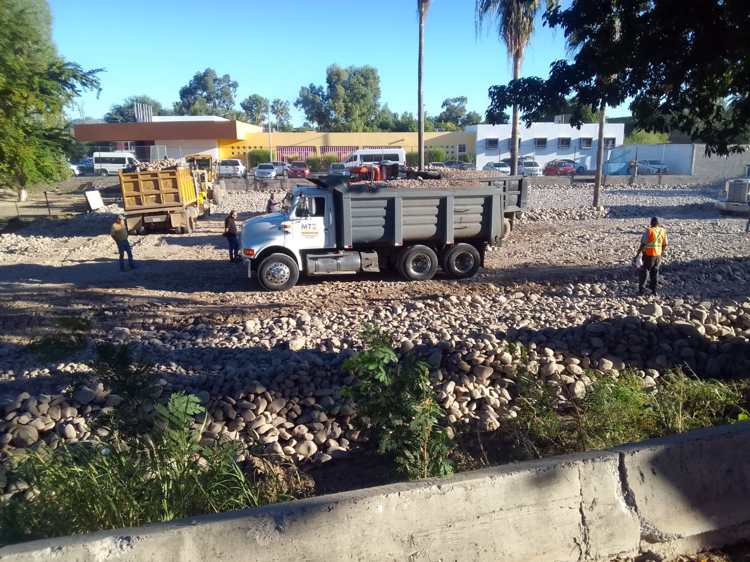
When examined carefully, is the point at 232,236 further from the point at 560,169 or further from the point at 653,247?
the point at 560,169

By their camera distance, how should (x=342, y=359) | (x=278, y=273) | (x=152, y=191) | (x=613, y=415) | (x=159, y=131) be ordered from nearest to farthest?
(x=613, y=415) → (x=342, y=359) → (x=278, y=273) → (x=152, y=191) → (x=159, y=131)

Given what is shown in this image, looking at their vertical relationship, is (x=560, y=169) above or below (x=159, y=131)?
below

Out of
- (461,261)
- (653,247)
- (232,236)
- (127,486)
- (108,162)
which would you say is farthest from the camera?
(108,162)

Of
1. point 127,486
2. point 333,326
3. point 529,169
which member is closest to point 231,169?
point 529,169

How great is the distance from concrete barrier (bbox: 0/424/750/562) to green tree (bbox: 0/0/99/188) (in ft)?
51.8

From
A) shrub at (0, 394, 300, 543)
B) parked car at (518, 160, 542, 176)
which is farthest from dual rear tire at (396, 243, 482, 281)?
parked car at (518, 160, 542, 176)

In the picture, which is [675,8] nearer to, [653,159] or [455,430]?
[455,430]

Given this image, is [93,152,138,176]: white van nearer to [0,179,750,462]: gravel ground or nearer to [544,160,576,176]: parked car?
[0,179,750,462]: gravel ground

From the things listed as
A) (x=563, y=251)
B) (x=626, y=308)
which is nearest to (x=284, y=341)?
(x=626, y=308)

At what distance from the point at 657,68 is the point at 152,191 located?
16687mm

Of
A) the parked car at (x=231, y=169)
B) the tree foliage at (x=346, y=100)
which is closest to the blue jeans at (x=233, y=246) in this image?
the parked car at (x=231, y=169)

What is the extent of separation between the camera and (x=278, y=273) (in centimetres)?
1235

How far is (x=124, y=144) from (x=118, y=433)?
2142 inches

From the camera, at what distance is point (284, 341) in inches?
339
